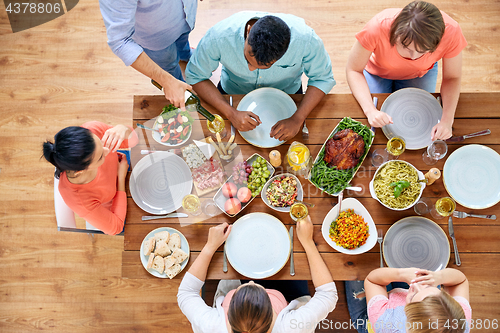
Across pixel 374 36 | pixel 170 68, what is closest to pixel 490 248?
pixel 374 36

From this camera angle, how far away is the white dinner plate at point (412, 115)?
175cm

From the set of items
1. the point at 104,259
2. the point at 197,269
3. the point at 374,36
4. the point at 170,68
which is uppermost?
the point at 374,36

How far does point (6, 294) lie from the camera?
8.84 feet

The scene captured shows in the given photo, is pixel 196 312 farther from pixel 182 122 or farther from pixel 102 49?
pixel 102 49

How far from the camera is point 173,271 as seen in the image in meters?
1.62

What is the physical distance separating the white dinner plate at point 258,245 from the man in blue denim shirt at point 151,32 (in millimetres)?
793

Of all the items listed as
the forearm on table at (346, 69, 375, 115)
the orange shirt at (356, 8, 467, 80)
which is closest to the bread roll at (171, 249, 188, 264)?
the forearm on table at (346, 69, 375, 115)

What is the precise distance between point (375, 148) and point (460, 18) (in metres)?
2.28

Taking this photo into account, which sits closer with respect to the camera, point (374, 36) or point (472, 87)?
point (374, 36)

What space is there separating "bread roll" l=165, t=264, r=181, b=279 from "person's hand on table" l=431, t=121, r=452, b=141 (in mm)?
1562

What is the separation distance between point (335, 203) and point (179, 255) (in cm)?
89

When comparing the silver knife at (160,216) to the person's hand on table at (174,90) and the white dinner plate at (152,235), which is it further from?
the person's hand on table at (174,90)

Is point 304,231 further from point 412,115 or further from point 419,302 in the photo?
point 412,115

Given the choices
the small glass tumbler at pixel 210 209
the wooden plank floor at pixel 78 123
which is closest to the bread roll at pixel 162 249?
the small glass tumbler at pixel 210 209
